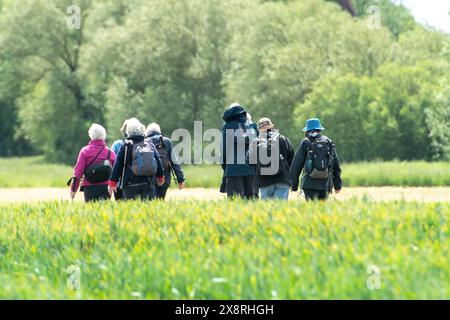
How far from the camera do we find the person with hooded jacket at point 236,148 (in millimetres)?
14883

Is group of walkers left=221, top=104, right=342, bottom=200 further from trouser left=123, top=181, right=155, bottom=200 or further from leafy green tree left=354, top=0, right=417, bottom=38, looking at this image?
leafy green tree left=354, top=0, right=417, bottom=38

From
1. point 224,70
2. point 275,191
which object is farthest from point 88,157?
point 224,70

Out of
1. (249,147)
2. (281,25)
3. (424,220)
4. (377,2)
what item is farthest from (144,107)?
(424,220)

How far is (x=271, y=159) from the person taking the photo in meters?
14.7

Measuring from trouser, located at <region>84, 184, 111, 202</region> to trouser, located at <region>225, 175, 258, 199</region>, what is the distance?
1.78 m

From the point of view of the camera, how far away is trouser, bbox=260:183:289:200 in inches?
585

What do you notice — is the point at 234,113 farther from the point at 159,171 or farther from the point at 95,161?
the point at 95,161

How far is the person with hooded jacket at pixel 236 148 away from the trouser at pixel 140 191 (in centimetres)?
110

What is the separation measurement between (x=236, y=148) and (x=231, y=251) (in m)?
5.32

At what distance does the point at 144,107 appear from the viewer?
56938mm

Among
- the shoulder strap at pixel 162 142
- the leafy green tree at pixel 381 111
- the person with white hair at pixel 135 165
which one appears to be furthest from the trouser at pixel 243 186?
the leafy green tree at pixel 381 111

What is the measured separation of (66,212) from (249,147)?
9.35ft
